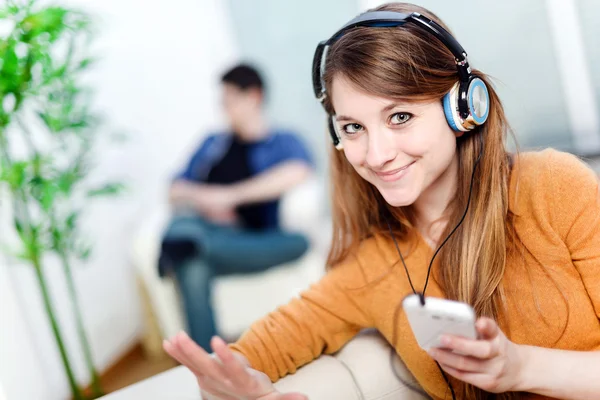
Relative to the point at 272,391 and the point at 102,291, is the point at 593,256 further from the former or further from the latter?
the point at 102,291

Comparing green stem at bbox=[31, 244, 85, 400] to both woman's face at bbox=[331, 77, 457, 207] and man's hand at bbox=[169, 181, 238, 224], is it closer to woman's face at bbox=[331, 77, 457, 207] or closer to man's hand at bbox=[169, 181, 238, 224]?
man's hand at bbox=[169, 181, 238, 224]

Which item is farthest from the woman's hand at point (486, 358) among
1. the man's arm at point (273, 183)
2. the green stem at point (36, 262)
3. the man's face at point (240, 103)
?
the man's face at point (240, 103)

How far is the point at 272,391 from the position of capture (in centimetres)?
99

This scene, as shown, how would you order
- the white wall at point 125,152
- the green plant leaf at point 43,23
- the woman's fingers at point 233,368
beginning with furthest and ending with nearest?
the white wall at point 125,152
the green plant leaf at point 43,23
the woman's fingers at point 233,368

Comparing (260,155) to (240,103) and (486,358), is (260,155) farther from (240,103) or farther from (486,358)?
(486,358)

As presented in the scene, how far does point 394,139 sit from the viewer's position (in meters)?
0.96

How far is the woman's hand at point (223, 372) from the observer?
0.90 m

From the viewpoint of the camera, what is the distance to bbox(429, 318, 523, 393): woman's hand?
0.78 meters

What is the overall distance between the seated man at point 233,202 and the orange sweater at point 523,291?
1.50 meters

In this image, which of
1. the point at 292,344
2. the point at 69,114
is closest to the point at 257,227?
the point at 69,114

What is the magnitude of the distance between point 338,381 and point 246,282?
1666mm

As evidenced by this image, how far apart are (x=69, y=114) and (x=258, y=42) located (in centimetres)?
194

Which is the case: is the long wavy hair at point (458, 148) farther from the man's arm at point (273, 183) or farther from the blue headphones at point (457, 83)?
the man's arm at point (273, 183)

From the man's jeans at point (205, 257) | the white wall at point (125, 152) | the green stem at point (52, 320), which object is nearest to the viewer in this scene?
the green stem at point (52, 320)
